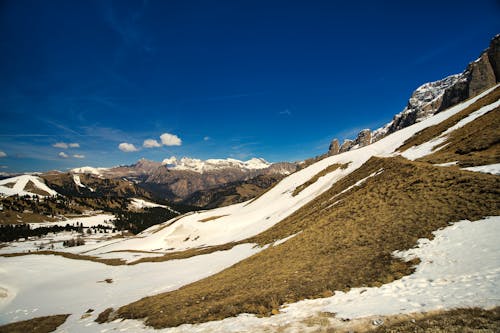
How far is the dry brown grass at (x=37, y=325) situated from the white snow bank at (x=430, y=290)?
13.2 meters

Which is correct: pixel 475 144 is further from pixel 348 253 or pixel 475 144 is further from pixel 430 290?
pixel 430 290

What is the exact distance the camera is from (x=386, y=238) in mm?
19516

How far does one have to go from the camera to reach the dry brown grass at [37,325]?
73.6 feet

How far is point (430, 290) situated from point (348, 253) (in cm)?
828

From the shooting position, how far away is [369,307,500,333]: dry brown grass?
7.82 metres

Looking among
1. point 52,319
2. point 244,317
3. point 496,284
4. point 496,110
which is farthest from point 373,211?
point 52,319

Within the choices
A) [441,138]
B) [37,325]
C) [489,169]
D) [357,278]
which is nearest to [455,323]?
[357,278]

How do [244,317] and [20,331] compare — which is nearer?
[244,317]

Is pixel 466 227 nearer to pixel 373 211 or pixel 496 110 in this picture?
pixel 373 211

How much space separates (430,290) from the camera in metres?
11.8

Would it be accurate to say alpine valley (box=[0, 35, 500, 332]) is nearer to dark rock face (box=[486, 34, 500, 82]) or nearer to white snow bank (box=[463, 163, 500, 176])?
white snow bank (box=[463, 163, 500, 176])

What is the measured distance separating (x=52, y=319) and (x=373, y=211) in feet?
113

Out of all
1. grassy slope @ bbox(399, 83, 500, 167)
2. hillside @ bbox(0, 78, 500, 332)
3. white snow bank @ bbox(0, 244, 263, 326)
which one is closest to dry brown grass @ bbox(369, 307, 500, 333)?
hillside @ bbox(0, 78, 500, 332)

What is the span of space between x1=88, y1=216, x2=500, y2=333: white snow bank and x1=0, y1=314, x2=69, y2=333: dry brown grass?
43.5 feet
